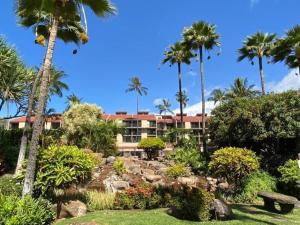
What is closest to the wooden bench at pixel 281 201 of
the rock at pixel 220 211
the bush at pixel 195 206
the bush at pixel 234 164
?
the rock at pixel 220 211

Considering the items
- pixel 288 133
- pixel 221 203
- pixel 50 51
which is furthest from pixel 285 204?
pixel 50 51

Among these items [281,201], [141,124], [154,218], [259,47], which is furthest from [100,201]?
[141,124]

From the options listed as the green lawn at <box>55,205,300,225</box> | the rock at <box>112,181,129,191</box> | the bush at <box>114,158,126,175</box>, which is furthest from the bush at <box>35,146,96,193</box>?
the bush at <box>114,158,126,175</box>

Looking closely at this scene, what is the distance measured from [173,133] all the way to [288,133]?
18787mm

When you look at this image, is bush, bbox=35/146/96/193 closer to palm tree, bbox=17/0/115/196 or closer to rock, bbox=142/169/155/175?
palm tree, bbox=17/0/115/196

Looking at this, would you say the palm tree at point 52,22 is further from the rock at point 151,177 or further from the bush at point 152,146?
the bush at point 152,146

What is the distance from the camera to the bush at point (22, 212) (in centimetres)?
1032

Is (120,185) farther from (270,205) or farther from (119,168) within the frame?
(270,205)

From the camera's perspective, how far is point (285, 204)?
15.0 m

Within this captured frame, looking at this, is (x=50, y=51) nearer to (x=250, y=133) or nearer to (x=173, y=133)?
(x=250, y=133)

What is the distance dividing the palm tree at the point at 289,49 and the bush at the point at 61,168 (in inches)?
797

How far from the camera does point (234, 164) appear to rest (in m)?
19.6

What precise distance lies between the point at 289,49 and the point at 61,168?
21750 millimetres

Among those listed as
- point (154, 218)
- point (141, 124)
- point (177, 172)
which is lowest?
point (154, 218)
